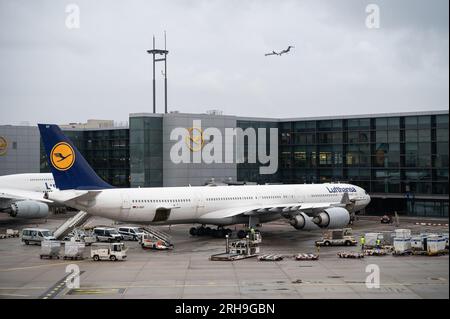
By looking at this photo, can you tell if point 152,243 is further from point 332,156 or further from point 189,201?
point 332,156

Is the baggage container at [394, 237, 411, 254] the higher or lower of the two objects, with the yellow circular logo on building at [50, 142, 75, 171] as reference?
lower

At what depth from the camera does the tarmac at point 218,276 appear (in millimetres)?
34094

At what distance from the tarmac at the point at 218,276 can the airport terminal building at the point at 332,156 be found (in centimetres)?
2716

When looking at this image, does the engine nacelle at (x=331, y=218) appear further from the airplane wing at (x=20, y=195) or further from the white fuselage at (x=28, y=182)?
the white fuselage at (x=28, y=182)

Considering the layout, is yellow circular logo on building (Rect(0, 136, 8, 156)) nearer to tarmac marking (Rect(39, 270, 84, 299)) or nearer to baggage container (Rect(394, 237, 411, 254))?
tarmac marking (Rect(39, 270, 84, 299))

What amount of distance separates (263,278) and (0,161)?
7217 cm

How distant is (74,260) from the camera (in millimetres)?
47656

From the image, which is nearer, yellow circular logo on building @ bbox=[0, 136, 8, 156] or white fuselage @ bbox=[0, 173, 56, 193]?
white fuselage @ bbox=[0, 173, 56, 193]

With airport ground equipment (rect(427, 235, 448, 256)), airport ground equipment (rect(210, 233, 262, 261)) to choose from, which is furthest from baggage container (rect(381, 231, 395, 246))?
airport ground equipment (rect(210, 233, 262, 261))

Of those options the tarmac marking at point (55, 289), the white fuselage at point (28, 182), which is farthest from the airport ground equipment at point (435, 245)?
the white fuselage at point (28, 182)

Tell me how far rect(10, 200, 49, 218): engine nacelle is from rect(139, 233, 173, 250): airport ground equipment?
77.9ft

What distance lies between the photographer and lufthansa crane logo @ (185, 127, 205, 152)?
82.2 m
